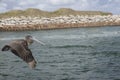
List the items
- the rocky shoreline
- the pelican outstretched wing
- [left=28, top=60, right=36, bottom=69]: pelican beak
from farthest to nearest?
the rocky shoreline, [left=28, top=60, right=36, bottom=69]: pelican beak, the pelican outstretched wing

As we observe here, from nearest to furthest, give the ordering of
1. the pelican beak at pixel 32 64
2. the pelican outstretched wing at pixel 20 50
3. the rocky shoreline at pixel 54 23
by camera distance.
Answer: the pelican outstretched wing at pixel 20 50 < the pelican beak at pixel 32 64 < the rocky shoreline at pixel 54 23

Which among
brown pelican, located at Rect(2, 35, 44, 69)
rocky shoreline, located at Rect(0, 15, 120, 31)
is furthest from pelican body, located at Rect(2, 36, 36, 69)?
rocky shoreline, located at Rect(0, 15, 120, 31)

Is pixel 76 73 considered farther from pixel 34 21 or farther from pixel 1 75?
pixel 34 21

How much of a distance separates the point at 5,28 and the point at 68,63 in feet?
389

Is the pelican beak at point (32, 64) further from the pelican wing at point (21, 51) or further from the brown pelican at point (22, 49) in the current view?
the pelican wing at point (21, 51)

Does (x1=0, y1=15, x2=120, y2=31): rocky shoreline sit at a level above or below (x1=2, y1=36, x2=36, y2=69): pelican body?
below

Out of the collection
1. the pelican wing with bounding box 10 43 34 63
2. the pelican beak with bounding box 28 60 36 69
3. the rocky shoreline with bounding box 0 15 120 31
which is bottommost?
the rocky shoreline with bounding box 0 15 120 31

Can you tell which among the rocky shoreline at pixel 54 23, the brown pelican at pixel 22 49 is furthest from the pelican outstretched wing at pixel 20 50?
the rocky shoreline at pixel 54 23

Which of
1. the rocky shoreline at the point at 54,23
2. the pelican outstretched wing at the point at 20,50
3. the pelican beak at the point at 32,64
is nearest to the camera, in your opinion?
the pelican outstretched wing at the point at 20,50

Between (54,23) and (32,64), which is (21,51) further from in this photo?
(54,23)

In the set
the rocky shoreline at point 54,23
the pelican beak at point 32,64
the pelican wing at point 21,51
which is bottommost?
the rocky shoreline at point 54,23

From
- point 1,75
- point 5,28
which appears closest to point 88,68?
point 1,75

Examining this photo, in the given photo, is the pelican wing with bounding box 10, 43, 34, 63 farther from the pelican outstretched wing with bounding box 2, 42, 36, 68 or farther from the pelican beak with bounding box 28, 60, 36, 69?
the pelican beak with bounding box 28, 60, 36, 69

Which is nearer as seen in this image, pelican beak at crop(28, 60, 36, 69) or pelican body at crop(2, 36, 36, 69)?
pelican body at crop(2, 36, 36, 69)
